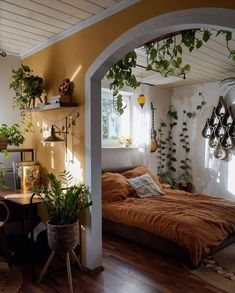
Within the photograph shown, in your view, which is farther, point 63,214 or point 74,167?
point 74,167

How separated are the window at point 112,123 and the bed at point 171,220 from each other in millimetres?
753

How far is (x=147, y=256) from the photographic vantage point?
300 cm

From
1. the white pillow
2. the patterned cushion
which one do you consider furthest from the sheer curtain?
the white pillow

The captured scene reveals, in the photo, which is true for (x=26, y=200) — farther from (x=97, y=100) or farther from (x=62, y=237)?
(x=97, y=100)

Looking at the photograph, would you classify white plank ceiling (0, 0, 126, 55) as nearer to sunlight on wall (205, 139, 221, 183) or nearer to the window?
the window

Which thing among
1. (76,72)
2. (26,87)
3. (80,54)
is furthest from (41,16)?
(26,87)

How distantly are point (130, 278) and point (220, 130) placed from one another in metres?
3.19

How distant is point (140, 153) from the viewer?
493 cm

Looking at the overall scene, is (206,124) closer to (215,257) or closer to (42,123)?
(215,257)

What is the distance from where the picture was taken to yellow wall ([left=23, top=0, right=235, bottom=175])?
6.23ft

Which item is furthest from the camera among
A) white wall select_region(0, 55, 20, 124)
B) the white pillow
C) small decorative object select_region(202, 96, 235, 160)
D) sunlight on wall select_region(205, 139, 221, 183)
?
sunlight on wall select_region(205, 139, 221, 183)

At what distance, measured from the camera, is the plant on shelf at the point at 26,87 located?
2.95 m

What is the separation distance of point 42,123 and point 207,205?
236cm

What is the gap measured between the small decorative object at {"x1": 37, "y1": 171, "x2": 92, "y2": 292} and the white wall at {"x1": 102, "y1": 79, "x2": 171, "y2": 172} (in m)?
1.90
